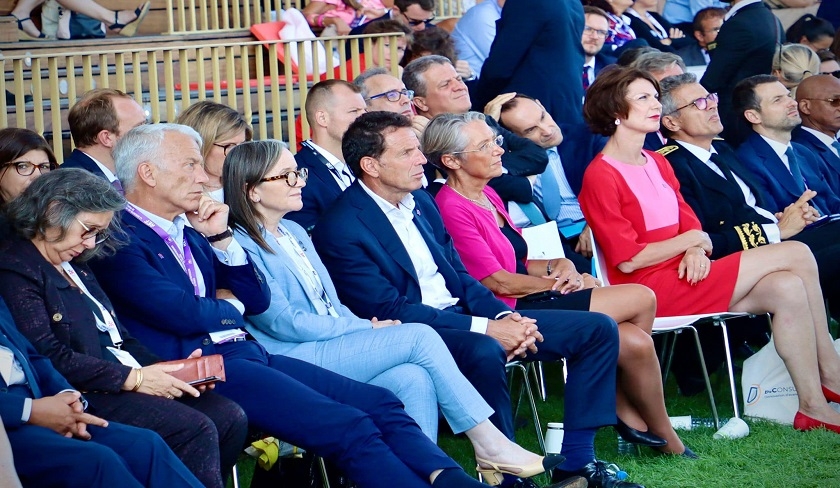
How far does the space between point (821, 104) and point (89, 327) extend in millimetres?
5224

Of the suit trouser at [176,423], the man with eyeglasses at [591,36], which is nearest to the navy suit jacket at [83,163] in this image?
the suit trouser at [176,423]

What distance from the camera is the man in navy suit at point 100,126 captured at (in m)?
5.12

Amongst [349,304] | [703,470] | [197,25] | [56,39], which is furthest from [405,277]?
[197,25]

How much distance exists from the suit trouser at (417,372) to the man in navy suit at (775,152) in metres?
2.92

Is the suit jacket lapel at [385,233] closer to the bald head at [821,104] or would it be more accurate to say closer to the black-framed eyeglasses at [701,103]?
the black-framed eyeglasses at [701,103]

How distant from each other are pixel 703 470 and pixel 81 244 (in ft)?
8.43

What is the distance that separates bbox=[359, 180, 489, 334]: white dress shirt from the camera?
16.4 feet

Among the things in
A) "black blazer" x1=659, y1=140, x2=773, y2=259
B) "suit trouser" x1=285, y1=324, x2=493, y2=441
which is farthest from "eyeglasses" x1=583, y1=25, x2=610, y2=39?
"suit trouser" x1=285, y1=324, x2=493, y2=441

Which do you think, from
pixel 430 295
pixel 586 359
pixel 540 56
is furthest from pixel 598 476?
pixel 540 56

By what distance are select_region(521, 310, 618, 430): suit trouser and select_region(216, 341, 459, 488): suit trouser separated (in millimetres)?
856

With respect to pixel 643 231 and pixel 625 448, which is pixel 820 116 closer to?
pixel 643 231

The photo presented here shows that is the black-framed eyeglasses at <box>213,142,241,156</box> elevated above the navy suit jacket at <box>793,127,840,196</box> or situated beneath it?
elevated above

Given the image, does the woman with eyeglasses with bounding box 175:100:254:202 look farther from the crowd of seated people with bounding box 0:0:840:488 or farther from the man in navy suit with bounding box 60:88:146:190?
the man in navy suit with bounding box 60:88:146:190

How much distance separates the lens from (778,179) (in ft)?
22.4
